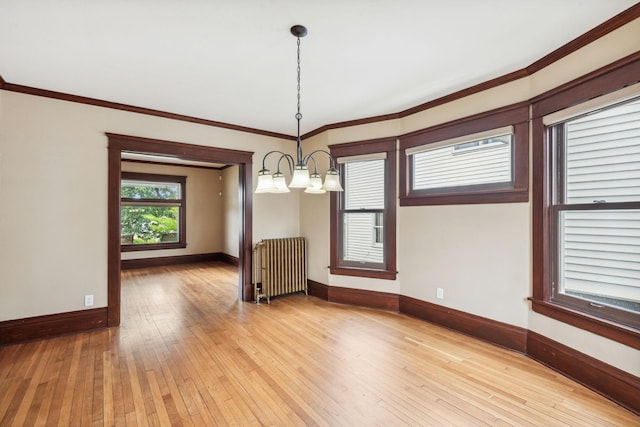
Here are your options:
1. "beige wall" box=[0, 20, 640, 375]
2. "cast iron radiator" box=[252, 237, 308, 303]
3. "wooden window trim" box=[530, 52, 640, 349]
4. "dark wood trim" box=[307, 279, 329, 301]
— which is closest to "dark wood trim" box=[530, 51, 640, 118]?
"wooden window trim" box=[530, 52, 640, 349]

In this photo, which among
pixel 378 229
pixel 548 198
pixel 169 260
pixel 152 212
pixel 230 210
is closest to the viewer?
pixel 548 198

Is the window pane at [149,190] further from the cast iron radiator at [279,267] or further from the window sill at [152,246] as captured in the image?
the cast iron radiator at [279,267]

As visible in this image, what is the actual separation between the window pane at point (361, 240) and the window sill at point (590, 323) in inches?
73.3

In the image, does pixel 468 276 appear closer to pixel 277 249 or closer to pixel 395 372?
pixel 395 372

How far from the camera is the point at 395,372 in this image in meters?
2.45

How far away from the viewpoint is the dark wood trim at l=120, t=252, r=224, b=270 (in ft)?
22.7

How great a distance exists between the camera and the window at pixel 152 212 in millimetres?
6949

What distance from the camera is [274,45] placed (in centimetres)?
229

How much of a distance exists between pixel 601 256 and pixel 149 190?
808 centimetres

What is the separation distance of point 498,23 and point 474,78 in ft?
2.92

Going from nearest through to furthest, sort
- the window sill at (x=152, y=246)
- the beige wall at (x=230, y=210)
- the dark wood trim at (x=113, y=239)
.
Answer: the dark wood trim at (x=113, y=239) → the window sill at (x=152, y=246) → the beige wall at (x=230, y=210)

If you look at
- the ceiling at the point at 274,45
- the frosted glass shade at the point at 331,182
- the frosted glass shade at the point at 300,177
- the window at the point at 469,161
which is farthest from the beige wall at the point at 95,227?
the frosted glass shade at the point at 300,177

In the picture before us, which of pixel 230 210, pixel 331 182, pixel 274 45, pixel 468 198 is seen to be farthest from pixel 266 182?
pixel 230 210

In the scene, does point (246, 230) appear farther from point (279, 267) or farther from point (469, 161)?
point (469, 161)
